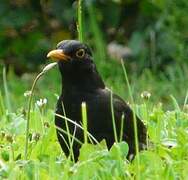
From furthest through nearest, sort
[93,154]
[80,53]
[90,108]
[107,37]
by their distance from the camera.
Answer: [107,37], [80,53], [90,108], [93,154]

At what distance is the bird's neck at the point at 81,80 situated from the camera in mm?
5164

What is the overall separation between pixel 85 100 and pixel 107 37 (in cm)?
498

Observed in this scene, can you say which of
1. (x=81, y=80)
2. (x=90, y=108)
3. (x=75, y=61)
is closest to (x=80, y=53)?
(x=75, y=61)

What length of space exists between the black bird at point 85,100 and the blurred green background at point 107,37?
152 inches

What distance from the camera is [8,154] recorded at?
4832 mm

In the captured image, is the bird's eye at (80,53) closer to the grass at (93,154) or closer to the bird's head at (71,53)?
the bird's head at (71,53)

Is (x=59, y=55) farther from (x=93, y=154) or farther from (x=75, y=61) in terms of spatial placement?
(x=93, y=154)

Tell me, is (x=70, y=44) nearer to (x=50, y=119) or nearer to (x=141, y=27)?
(x=50, y=119)

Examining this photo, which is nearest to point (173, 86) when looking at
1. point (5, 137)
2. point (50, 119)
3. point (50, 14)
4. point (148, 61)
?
point (148, 61)

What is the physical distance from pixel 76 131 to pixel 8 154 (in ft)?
1.14

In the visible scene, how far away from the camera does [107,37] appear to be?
1005cm

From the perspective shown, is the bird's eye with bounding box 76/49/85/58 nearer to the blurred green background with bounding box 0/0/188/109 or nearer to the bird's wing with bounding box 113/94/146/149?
the bird's wing with bounding box 113/94/146/149

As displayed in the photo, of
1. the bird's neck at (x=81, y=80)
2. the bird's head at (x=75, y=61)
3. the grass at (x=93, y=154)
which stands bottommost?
the grass at (x=93, y=154)

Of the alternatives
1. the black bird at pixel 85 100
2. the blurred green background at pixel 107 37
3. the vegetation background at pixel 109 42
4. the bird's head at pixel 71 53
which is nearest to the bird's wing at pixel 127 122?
the black bird at pixel 85 100
